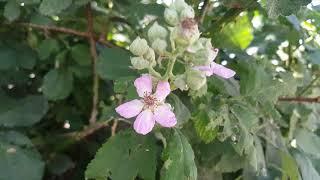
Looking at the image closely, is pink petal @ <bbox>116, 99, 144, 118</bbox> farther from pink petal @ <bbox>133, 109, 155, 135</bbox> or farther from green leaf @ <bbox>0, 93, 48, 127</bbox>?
green leaf @ <bbox>0, 93, 48, 127</bbox>

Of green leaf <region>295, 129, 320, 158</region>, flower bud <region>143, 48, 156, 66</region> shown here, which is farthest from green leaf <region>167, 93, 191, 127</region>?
green leaf <region>295, 129, 320, 158</region>

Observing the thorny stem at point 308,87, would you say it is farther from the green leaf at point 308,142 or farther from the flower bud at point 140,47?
the flower bud at point 140,47

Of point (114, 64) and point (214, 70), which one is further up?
point (214, 70)

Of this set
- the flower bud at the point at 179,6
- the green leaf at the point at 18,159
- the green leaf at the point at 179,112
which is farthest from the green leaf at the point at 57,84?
the flower bud at the point at 179,6

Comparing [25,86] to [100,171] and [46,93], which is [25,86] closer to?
[46,93]

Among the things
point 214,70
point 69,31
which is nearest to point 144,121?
point 214,70

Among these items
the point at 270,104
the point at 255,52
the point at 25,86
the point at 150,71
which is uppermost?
the point at 150,71

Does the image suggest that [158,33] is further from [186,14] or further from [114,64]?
[114,64]

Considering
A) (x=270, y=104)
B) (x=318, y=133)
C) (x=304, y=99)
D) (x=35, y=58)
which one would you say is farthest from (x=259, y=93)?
(x=35, y=58)
